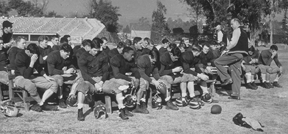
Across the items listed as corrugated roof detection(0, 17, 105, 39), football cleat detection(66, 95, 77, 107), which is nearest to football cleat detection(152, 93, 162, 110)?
football cleat detection(66, 95, 77, 107)

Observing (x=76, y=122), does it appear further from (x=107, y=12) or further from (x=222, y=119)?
(x=107, y=12)

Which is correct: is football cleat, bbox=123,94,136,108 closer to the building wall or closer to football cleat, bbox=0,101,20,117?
football cleat, bbox=0,101,20,117

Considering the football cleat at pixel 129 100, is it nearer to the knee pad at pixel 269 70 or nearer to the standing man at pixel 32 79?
the standing man at pixel 32 79

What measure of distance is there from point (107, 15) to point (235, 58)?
75.9 metres

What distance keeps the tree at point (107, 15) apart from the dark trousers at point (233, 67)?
74.4 metres

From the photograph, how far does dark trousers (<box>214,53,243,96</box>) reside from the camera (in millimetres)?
9547

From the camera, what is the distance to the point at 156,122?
698 cm

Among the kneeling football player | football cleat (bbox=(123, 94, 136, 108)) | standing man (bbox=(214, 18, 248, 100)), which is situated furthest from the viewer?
standing man (bbox=(214, 18, 248, 100))

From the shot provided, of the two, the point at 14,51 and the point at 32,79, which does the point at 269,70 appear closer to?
the point at 32,79

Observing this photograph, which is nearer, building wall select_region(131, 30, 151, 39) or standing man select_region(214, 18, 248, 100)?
standing man select_region(214, 18, 248, 100)

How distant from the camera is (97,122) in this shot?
6840 mm

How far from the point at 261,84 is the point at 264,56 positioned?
104cm

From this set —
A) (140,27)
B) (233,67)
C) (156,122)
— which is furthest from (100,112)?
(140,27)

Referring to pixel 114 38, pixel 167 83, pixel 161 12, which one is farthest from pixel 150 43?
pixel 114 38
